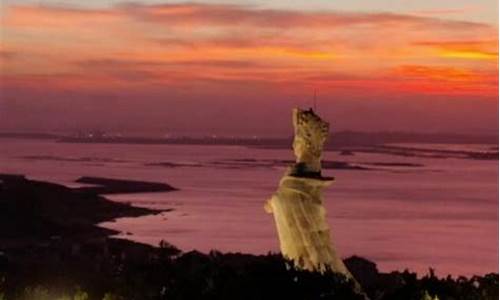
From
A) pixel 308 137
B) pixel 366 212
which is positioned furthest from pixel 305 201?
pixel 366 212

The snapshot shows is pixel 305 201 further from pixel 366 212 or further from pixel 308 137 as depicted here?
pixel 366 212

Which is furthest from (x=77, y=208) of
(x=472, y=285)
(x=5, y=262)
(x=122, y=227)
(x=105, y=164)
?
(x=105, y=164)

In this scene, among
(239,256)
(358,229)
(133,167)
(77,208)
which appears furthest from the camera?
(133,167)

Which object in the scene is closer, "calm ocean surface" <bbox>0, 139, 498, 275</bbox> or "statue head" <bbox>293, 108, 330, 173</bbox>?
"statue head" <bbox>293, 108, 330, 173</bbox>

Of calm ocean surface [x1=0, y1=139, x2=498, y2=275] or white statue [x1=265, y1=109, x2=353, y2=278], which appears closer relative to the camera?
white statue [x1=265, y1=109, x2=353, y2=278]

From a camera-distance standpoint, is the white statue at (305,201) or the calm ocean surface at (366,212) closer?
the white statue at (305,201)

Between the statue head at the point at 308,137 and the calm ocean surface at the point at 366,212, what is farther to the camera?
the calm ocean surface at the point at 366,212

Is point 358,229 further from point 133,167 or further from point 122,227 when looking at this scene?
point 133,167

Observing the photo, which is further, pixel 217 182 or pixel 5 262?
pixel 217 182
